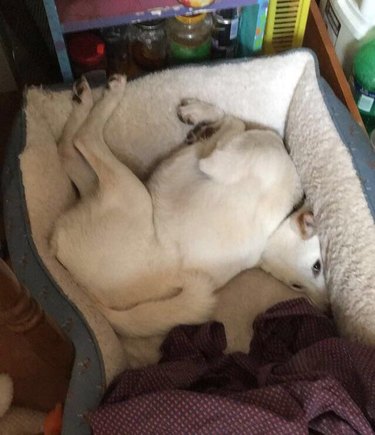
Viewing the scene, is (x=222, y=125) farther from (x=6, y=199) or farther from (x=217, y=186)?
(x=6, y=199)

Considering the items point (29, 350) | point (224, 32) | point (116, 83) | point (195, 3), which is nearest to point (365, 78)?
point (224, 32)

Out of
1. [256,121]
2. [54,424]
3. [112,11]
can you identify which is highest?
[112,11]

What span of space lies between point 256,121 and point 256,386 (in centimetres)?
65

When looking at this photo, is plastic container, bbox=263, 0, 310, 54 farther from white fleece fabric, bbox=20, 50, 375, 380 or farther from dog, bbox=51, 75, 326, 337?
dog, bbox=51, 75, 326, 337

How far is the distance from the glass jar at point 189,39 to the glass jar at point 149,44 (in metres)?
0.02

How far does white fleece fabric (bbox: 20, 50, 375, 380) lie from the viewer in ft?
3.82

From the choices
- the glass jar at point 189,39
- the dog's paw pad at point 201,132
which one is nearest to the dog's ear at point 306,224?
the dog's paw pad at point 201,132

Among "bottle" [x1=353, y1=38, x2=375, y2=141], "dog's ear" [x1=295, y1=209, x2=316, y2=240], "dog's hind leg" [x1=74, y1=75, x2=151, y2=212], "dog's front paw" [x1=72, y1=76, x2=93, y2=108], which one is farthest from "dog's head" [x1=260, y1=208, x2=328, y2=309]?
"dog's front paw" [x1=72, y1=76, x2=93, y2=108]

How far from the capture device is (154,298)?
120 cm

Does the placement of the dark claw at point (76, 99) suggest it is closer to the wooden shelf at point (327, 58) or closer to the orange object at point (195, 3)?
the orange object at point (195, 3)

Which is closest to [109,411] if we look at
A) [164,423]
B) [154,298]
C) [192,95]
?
[164,423]

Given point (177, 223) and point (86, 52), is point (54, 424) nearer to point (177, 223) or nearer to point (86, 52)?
point (177, 223)

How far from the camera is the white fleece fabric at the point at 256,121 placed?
1163 millimetres

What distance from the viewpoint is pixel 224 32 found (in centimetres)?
146
